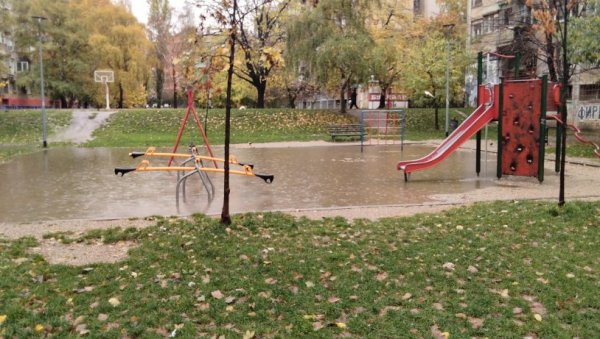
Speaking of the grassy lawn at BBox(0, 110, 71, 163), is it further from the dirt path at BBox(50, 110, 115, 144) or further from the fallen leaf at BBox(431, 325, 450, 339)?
the fallen leaf at BBox(431, 325, 450, 339)

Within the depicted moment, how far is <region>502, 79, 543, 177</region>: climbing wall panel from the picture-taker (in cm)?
1291

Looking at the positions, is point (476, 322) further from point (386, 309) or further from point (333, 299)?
point (333, 299)

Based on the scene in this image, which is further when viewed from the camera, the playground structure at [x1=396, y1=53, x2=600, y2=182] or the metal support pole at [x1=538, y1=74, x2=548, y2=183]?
the playground structure at [x1=396, y1=53, x2=600, y2=182]

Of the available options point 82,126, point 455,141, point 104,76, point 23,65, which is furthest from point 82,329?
point 23,65

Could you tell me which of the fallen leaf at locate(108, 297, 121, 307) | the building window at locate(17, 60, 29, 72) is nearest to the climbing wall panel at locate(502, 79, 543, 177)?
the fallen leaf at locate(108, 297, 121, 307)

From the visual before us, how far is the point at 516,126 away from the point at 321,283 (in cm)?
961

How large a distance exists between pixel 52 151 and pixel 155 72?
38.1 m

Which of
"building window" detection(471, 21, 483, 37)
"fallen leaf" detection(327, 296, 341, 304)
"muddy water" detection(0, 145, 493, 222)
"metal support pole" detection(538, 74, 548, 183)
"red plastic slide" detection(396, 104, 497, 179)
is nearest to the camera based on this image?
"fallen leaf" detection(327, 296, 341, 304)

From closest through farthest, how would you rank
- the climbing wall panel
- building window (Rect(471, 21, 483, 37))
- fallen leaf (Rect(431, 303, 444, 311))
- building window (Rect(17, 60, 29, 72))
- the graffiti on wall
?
fallen leaf (Rect(431, 303, 444, 311)) → the climbing wall panel → the graffiti on wall → building window (Rect(471, 21, 483, 37)) → building window (Rect(17, 60, 29, 72))

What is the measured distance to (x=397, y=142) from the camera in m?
27.6

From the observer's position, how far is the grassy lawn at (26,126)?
1029 inches

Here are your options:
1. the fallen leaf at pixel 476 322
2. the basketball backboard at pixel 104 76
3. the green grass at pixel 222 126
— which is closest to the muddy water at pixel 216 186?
the fallen leaf at pixel 476 322

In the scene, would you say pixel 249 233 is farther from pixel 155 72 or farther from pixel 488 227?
pixel 155 72

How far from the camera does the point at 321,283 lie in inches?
213
